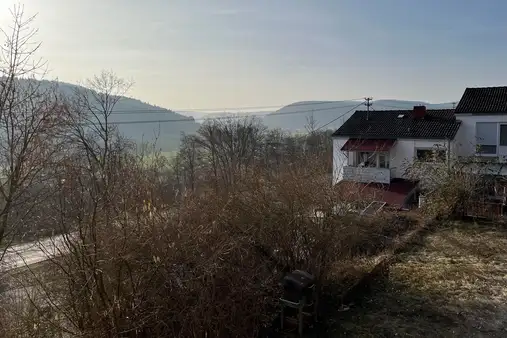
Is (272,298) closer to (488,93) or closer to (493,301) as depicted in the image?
(493,301)

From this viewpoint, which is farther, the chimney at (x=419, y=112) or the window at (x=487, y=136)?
the chimney at (x=419, y=112)

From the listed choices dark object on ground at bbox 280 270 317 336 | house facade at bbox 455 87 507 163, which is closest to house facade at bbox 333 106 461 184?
→ house facade at bbox 455 87 507 163

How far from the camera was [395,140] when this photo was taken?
2425 cm

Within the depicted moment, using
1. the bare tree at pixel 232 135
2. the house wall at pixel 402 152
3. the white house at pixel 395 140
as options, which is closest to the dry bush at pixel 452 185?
the white house at pixel 395 140

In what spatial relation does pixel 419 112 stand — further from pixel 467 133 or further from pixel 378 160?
pixel 378 160

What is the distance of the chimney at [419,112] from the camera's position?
25125mm

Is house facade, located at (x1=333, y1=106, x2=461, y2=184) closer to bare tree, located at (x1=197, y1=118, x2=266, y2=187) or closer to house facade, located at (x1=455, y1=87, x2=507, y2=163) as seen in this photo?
house facade, located at (x1=455, y1=87, x2=507, y2=163)

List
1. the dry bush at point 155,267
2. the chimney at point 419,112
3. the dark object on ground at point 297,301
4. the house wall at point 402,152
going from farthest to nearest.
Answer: the chimney at point 419,112
the house wall at point 402,152
the dark object on ground at point 297,301
the dry bush at point 155,267

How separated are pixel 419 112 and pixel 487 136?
4.78m

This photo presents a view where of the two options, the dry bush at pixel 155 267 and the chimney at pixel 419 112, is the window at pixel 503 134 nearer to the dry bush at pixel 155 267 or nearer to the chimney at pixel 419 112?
the chimney at pixel 419 112

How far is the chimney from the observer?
25.1 meters

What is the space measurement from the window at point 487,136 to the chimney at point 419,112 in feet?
12.4

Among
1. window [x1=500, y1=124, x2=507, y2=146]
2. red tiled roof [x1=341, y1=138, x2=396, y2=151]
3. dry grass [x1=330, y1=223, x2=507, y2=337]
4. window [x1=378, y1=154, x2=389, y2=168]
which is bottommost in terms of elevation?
dry grass [x1=330, y1=223, x2=507, y2=337]

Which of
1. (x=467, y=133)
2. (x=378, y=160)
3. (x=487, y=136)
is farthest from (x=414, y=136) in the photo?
(x=487, y=136)
